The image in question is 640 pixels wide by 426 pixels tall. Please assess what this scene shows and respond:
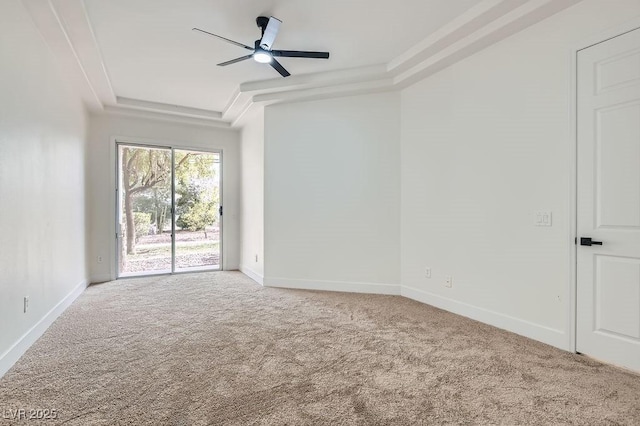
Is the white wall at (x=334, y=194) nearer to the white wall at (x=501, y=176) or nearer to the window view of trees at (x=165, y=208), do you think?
the white wall at (x=501, y=176)

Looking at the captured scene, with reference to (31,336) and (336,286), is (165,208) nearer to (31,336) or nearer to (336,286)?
(31,336)

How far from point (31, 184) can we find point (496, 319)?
4.33m

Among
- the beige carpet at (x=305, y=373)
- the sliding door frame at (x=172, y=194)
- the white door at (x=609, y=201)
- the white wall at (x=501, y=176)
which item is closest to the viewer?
the beige carpet at (x=305, y=373)

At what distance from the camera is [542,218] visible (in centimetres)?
273

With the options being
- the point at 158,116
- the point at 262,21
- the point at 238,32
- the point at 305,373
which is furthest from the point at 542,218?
A: the point at 158,116

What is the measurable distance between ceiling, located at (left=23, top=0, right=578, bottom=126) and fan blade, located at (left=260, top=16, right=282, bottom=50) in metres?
0.10

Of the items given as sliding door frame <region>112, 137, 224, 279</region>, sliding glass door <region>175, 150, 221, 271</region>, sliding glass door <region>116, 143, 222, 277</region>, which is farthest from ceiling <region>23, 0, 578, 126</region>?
sliding glass door <region>175, 150, 221, 271</region>

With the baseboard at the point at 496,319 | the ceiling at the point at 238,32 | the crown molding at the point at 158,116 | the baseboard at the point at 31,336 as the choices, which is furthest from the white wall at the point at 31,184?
the baseboard at the point at 496,319

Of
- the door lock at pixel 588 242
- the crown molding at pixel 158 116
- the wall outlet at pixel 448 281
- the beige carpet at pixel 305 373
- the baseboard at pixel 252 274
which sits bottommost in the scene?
the beige carpet at pixel 305 373

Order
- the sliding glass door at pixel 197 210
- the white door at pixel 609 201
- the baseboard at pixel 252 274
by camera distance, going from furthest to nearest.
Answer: the sliding glass door at pixel 197 210 < the baseboard at pixel 252 274 < the white door at pixel 609 201

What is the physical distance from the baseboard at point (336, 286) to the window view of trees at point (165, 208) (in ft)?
6.39

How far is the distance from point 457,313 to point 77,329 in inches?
148

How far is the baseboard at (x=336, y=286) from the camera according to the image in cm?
425

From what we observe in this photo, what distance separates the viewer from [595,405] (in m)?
1.83
